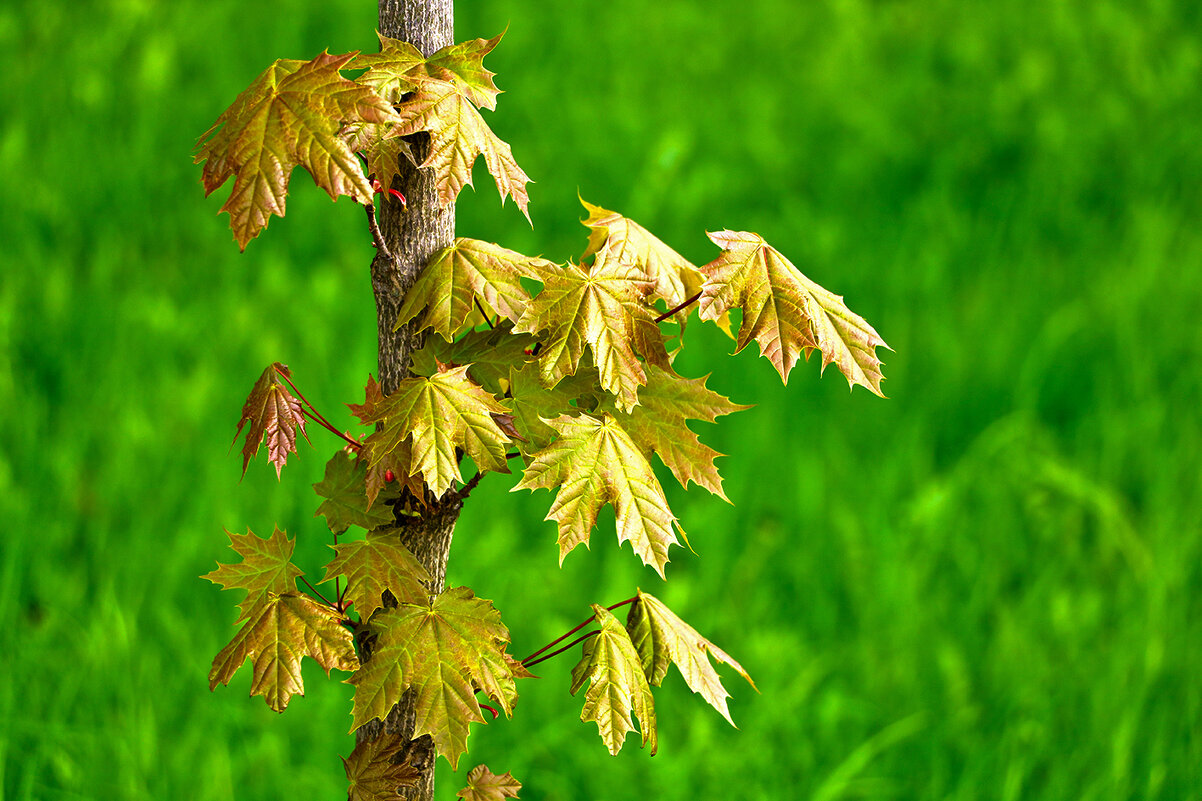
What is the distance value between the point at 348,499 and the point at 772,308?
525 millimetres

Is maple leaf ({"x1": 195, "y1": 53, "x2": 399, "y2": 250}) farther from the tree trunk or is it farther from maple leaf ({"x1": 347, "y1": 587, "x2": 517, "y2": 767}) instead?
maple leaf ({"x1": 347, "y1": 587, "x2": 517, "y2": 767})

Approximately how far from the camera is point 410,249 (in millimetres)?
1218

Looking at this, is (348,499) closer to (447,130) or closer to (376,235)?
(376,235)

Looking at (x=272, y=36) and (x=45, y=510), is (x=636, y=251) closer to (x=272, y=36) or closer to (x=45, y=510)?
(x=45, y=510)

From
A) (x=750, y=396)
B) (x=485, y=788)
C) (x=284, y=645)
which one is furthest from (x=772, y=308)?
(x=750, y=396)

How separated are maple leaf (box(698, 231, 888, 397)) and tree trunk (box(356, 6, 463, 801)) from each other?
321 mm

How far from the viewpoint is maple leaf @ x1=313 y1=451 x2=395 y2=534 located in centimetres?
122

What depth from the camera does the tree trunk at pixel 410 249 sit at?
120cm

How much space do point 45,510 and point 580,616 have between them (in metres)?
1.37

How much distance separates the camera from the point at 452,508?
1.27 m

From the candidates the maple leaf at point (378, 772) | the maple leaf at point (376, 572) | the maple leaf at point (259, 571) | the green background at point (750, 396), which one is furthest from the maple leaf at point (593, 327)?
the green background at point (750, 396)

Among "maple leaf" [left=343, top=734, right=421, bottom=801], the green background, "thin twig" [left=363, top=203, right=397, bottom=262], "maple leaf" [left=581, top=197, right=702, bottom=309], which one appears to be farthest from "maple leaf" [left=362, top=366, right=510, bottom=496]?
the green background

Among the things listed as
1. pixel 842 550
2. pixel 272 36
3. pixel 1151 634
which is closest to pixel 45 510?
pixel 842 550

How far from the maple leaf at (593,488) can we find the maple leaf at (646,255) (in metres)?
0.23
